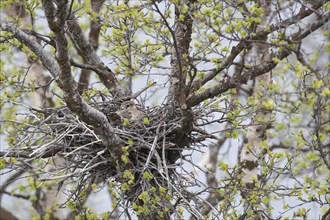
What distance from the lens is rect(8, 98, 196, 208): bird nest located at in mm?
5227

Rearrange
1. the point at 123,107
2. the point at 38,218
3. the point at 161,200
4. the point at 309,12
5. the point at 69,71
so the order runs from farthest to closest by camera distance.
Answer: the point at 38,218, the point at 123,107, the point at 161,200, the point at 309,12, the point at 69,71

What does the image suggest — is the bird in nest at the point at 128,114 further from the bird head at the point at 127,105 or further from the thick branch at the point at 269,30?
the thick branch at the point at 269,30

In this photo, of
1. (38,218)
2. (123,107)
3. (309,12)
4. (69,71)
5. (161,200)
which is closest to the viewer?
(69,71)

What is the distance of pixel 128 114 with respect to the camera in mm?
5590

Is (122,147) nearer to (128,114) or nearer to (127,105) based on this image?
(128,114)

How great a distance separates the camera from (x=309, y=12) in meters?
4.94

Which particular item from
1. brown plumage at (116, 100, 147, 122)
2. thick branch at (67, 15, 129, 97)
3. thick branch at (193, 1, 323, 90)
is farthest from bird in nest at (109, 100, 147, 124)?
thick branch at (193, 1, 323, 90)

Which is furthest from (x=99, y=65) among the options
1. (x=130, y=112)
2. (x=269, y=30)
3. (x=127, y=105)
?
(x=269, y=30)

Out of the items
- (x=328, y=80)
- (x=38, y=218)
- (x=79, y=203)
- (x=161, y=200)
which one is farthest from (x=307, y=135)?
(x=38, y=218)

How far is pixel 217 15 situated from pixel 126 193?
5.77 feet

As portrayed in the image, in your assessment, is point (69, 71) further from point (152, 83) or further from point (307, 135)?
point (307, 135)

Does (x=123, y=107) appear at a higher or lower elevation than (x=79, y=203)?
higher

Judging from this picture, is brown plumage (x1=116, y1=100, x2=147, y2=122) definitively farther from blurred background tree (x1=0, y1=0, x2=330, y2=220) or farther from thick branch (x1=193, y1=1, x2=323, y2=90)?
thick branch (x1=193, y1=1, x2=323, y2=90)

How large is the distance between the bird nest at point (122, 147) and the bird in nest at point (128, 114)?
5 cm
